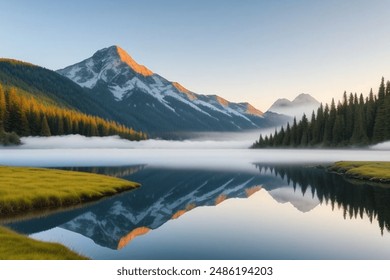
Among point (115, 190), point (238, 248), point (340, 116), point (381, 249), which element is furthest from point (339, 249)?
point (340, 116)

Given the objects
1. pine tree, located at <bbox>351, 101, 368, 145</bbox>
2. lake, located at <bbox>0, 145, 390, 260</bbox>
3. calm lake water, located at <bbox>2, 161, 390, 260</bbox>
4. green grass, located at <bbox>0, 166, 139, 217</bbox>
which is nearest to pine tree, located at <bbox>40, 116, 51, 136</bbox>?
lake, located at <bbox>0, 145, 390, 260</bbox>

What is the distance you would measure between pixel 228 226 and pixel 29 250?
72.3 feet

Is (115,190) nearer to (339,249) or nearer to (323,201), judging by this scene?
(323,201)

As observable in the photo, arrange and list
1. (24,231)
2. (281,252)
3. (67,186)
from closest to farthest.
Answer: (281,252) → (24,231) → (67,186)

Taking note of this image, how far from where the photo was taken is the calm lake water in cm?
2672

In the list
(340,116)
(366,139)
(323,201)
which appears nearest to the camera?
(323,201)

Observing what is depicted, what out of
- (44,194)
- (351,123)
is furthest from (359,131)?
(44,194)

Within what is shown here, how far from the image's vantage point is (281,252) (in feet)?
86.3

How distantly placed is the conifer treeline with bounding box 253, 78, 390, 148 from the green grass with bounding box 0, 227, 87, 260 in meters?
159

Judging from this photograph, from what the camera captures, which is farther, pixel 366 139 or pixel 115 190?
pixel 366 139

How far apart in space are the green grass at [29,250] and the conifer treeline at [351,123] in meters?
159

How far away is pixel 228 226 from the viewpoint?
120 feet

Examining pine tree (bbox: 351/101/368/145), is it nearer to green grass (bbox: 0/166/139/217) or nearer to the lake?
the lake

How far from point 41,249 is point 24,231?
426 inches
